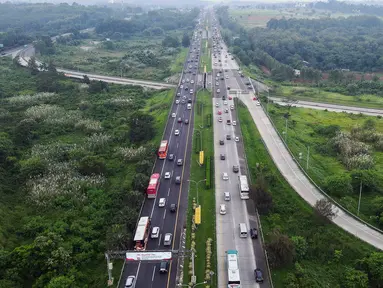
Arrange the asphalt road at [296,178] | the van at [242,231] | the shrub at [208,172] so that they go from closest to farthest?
1. the van at [242,231]
2. the asphalt road at [296,178]
3. the shrub at [208,172]

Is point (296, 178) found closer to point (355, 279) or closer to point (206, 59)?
point (355, 279)

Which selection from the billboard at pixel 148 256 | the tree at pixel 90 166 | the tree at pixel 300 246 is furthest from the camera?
the tree at pixel 90 166

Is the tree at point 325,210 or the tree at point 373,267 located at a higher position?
the tree at point 325,210

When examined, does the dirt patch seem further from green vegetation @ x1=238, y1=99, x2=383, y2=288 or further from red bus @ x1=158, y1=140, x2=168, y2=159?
green vegetation @ x1=238, y1=99, x2=383, y2=288

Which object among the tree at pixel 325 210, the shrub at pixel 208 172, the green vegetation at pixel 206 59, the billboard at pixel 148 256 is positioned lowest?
the shrub at pixel 208 172

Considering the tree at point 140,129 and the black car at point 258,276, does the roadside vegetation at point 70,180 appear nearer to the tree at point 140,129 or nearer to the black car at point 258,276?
the tree at point 140,129

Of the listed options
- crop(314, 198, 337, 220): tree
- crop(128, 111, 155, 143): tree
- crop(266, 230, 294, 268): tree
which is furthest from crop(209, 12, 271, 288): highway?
crop(128, 111, 155, 143): tree

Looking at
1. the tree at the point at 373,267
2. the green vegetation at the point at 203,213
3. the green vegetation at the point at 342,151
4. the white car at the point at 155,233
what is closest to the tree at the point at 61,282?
the white car at the point at 155,233

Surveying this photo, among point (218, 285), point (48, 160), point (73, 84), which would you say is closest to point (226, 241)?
point (218, 285)
